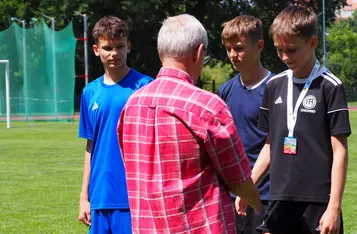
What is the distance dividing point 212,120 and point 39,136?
22972 millimetres

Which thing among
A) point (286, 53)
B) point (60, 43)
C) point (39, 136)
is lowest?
point (39, 136)

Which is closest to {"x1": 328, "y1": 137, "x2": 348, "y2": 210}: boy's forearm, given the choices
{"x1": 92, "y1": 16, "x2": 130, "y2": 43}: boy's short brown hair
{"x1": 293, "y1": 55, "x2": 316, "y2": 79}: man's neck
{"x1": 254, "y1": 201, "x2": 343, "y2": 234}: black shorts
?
{"x1": 254, "y1": 201, "x2": 343, "y2": 234}: black shorts

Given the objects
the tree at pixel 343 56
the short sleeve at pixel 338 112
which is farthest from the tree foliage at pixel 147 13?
the short sleeve at pixel 338 112

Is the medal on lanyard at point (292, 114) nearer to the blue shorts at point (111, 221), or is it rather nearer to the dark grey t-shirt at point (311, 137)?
the dark grey t-shirt at point (311, 137)

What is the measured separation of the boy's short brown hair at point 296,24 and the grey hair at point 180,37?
93 cm

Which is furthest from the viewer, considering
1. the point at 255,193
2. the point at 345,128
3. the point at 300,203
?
the point at 300,203

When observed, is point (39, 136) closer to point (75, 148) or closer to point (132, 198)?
point (75, 148)

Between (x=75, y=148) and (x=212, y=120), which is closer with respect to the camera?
(x=212, y=120)

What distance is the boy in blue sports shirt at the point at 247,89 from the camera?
512cm

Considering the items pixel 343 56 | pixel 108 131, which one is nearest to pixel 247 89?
pixel 108 131

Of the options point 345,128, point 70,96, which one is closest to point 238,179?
point 345,128

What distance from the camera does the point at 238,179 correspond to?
3348mm

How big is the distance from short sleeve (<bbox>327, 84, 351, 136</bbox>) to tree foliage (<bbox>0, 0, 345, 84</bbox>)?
44277mm

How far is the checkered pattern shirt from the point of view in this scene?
3.25 m
